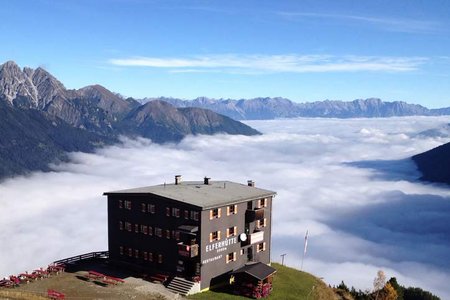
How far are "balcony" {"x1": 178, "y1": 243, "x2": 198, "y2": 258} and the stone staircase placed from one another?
136 inches

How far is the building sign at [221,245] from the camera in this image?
198 ft

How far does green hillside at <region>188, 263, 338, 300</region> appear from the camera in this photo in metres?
58.2

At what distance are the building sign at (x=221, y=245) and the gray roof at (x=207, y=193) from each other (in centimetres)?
523

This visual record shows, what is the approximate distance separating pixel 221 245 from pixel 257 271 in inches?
232

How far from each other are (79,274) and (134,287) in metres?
10.0

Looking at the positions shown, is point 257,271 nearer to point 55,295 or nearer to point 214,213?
point 214,213

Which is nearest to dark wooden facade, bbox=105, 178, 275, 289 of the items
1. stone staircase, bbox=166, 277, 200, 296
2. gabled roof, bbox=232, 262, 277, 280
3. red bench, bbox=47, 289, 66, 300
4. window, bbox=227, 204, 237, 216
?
window, bbox=227, 204, 237, 216

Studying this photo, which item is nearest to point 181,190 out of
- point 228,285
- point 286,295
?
point 228,285

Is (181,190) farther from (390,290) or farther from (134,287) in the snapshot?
(390,290)

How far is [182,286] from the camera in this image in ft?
192

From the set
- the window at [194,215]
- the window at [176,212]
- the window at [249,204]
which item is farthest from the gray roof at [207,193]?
the window at [176,212]

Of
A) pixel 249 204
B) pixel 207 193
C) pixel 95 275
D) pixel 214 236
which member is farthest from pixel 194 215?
pixel 95 275

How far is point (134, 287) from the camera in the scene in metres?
58.0

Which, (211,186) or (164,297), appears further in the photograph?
(211,186)
